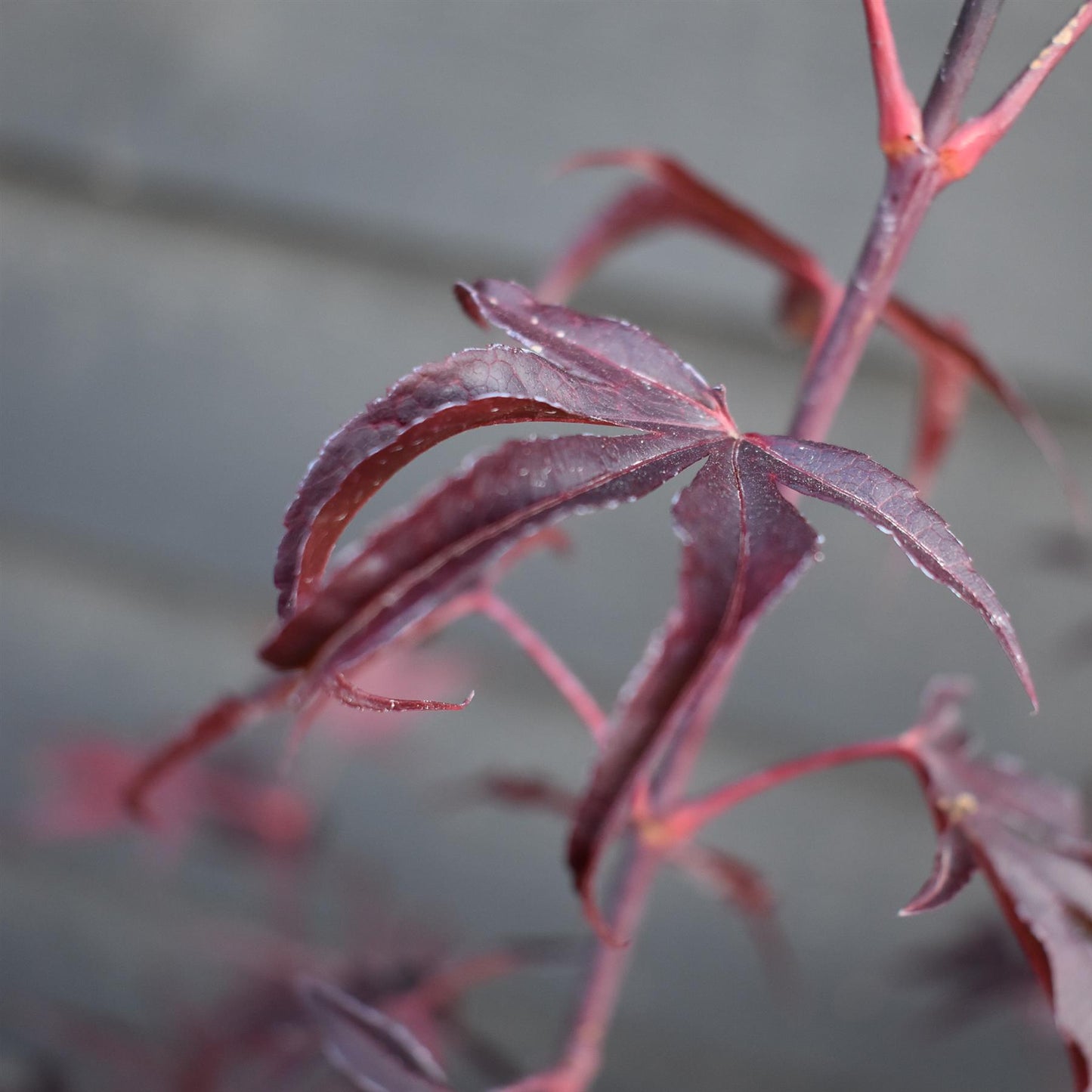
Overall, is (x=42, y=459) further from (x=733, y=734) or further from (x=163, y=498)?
(x=733, y=734)

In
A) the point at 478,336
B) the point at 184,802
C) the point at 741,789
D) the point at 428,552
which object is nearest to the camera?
the point at 428,552

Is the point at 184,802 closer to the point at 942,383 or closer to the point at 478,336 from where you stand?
the point at 478,336

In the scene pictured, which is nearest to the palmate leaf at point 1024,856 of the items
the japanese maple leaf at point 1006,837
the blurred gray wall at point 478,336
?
the japanese maple leaf at point 1006,837

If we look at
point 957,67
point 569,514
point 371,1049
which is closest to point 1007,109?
point 957,67

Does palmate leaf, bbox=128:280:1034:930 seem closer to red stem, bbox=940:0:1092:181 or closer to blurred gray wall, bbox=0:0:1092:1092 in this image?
red stem, bbox=940:0:1092:181

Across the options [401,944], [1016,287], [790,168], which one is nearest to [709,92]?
[790,168]

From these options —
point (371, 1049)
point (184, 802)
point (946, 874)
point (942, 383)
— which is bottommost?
point (184, 802)

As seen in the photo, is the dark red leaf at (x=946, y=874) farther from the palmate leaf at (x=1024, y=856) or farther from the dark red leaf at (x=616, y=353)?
the dark red leaf at (x=616, y=353)
